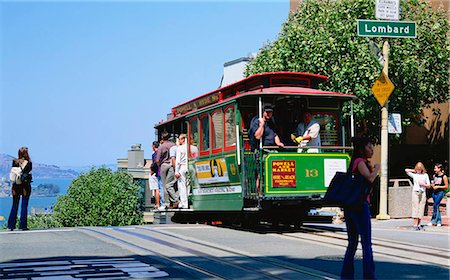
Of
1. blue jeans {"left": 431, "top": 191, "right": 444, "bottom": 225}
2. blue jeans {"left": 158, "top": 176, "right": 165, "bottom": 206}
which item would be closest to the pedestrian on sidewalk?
blue jeans {"left": 431, "top": 191, "right": 444, "bottom": 225}

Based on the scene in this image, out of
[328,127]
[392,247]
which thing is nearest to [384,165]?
[328,127]

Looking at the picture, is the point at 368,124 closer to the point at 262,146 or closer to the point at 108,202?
the point at 262,146

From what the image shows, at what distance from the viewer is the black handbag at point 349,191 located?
927cm

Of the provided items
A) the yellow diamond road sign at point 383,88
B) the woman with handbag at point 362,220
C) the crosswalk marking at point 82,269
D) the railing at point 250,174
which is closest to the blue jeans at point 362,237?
the woman with handbag at point 362,220

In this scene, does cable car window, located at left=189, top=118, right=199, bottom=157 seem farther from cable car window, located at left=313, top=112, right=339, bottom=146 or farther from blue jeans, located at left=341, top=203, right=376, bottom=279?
blue jeans, located at left=341, top=203, right=376, bottom=279

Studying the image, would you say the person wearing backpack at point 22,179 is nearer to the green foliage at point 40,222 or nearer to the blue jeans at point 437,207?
the blue jeans at point 437,207

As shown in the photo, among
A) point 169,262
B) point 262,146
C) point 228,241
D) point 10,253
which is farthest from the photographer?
point 262,146

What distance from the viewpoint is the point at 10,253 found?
41.2 feet

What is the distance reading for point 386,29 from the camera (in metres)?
19.5

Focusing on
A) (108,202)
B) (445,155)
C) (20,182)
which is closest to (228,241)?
(20,182)

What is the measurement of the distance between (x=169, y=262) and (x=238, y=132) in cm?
550

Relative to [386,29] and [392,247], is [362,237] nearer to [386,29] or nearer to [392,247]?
[392,247]

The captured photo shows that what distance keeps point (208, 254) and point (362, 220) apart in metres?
3.68

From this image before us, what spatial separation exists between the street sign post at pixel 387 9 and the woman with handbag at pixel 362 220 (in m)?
12.2
